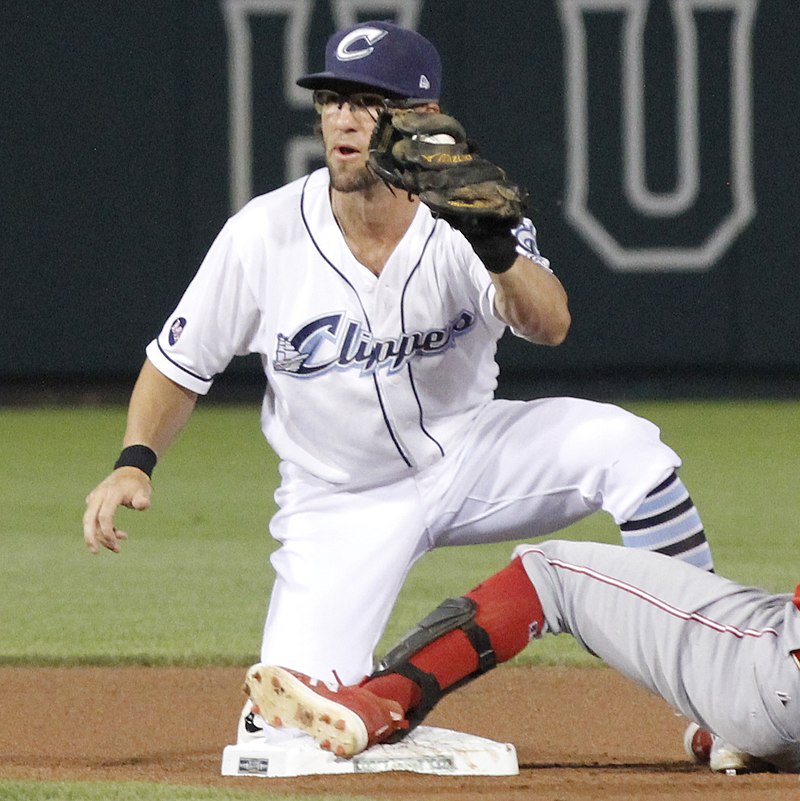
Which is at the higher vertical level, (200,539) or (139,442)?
(139,442)

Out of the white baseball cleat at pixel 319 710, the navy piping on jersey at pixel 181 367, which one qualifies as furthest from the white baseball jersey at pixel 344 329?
the white baseball cleat at pixel 319 710

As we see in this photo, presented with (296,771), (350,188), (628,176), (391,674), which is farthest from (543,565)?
(628,176)

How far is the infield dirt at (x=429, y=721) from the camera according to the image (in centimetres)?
313

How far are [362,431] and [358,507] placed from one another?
0.17 metres

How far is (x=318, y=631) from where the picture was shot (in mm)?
3832

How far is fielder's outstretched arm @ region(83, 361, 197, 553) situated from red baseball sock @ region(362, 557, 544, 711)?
0.57 m

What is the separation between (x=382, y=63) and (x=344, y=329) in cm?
56

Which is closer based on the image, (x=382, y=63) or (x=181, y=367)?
(x=382, y=63)

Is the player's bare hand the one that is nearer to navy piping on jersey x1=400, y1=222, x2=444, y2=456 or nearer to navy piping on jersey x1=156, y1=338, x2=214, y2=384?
navy piping on jersey x1=156, y1=338, x2=214, y2=384

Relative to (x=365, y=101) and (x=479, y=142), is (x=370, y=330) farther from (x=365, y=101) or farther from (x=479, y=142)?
(x=479, y=142)

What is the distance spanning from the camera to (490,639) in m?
3.28

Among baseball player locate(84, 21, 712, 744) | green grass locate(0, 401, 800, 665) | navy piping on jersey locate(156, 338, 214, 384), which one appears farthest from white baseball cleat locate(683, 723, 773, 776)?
green grass locate(0, 401, 800, 665)

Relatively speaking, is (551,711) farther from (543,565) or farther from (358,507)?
(543,565)

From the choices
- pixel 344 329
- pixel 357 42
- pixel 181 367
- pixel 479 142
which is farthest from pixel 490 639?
pixel 479 142
